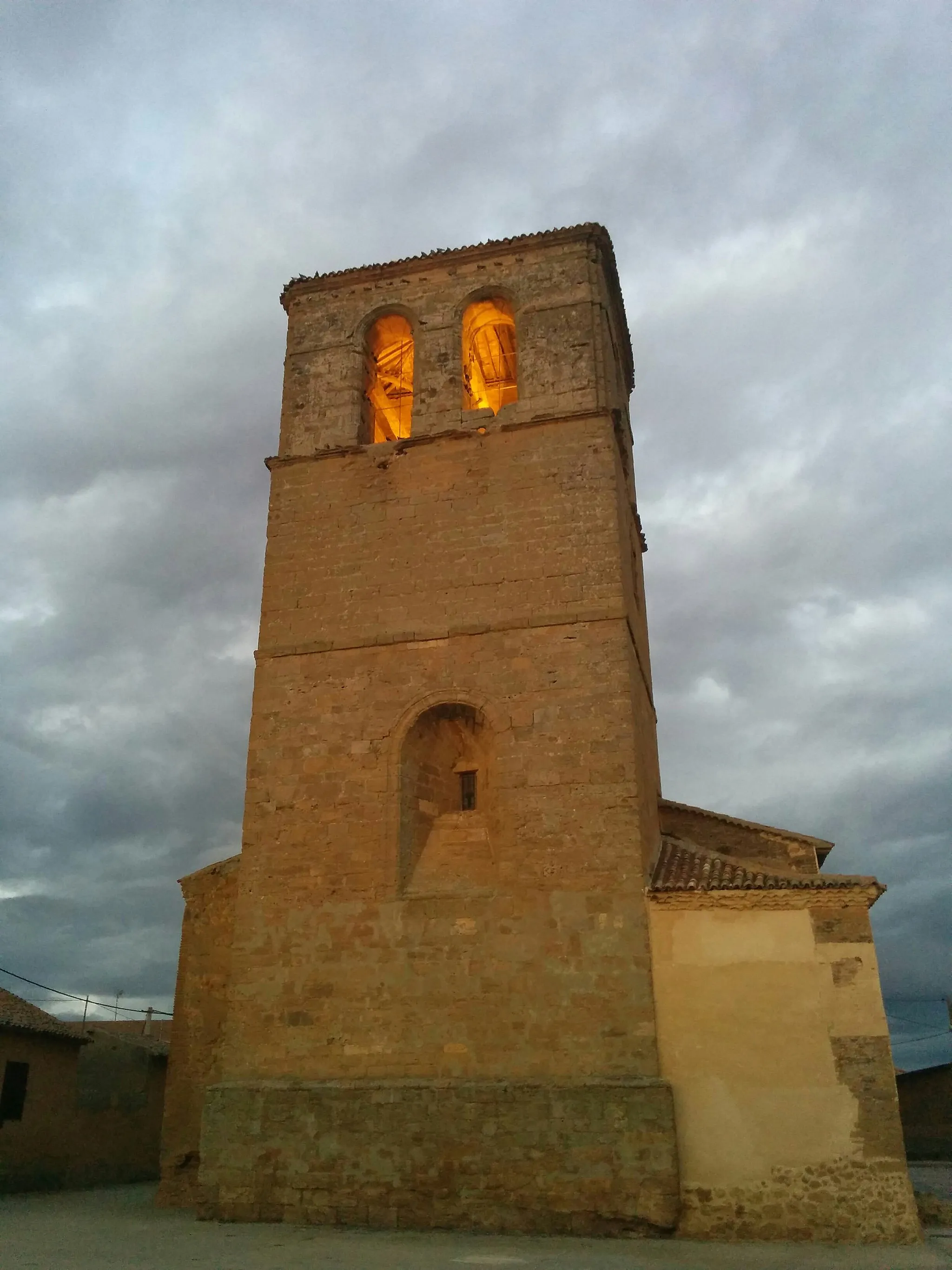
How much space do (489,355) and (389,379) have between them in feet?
5.97

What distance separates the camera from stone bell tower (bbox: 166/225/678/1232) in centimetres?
995

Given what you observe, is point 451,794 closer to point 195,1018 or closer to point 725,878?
point 725,878

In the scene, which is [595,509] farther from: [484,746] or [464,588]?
[484,746]

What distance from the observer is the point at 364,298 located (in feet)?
50.9

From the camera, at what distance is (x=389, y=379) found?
54.4ft

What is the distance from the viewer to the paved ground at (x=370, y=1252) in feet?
24.8

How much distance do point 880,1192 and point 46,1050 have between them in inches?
552

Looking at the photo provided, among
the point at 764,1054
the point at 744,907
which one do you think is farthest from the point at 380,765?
the point at 764,1054

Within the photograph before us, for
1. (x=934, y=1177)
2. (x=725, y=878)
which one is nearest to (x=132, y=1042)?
(x=725, y=878)

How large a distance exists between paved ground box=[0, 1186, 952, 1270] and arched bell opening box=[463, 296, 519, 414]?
10365 mm

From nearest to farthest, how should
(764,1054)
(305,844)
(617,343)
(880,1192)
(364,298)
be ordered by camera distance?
(880,1192) < (764,1054) < (305,844) < (364,298) < (617,343)

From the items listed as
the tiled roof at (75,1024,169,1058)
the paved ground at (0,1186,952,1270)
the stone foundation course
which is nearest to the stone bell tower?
the stone foundation course

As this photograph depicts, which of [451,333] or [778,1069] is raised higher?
[451,333]

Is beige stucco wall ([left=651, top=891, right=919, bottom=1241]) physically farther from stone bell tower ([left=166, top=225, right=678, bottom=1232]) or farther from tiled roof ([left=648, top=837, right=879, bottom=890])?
stone bell tower ([left=166, top=225, right=678, bottom=1232])
